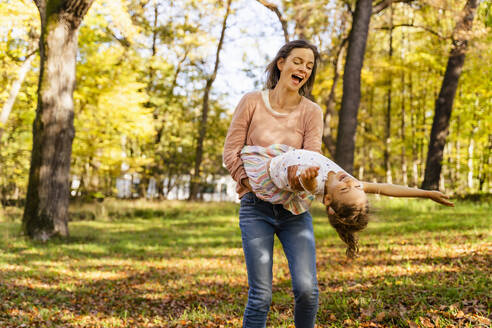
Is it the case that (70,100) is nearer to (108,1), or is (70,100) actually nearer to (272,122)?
(108,1)

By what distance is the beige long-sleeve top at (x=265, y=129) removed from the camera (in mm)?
3184

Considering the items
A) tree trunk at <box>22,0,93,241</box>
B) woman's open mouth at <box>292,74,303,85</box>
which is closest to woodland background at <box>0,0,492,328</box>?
tree trunk at <box>22,0,93,241</box>

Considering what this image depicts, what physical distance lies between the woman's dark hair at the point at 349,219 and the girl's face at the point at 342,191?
0.04 meters

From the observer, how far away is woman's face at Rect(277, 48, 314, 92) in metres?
3.25

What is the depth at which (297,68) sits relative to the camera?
325 cm

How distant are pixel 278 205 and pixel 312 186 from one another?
1.47 feet

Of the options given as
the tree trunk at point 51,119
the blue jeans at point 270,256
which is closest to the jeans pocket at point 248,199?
the blue jeans at point 270,256

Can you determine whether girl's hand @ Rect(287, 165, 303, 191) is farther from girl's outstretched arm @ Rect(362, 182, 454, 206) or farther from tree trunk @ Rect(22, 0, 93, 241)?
tree trunk @ Rect(22, 0, 93, 241)

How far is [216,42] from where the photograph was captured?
26031 mm

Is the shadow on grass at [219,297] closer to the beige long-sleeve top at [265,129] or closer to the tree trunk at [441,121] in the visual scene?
the beige long-sleeve top at [265,129]

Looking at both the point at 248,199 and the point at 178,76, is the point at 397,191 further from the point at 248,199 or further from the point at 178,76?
the point at 178,76

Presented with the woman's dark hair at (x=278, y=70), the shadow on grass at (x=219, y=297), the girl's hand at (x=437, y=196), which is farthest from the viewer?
the shadow on grass at (x=219, y=297)

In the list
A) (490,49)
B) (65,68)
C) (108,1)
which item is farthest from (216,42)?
(65,68)

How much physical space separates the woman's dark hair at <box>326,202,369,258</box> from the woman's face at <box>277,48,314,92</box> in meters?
0.96
